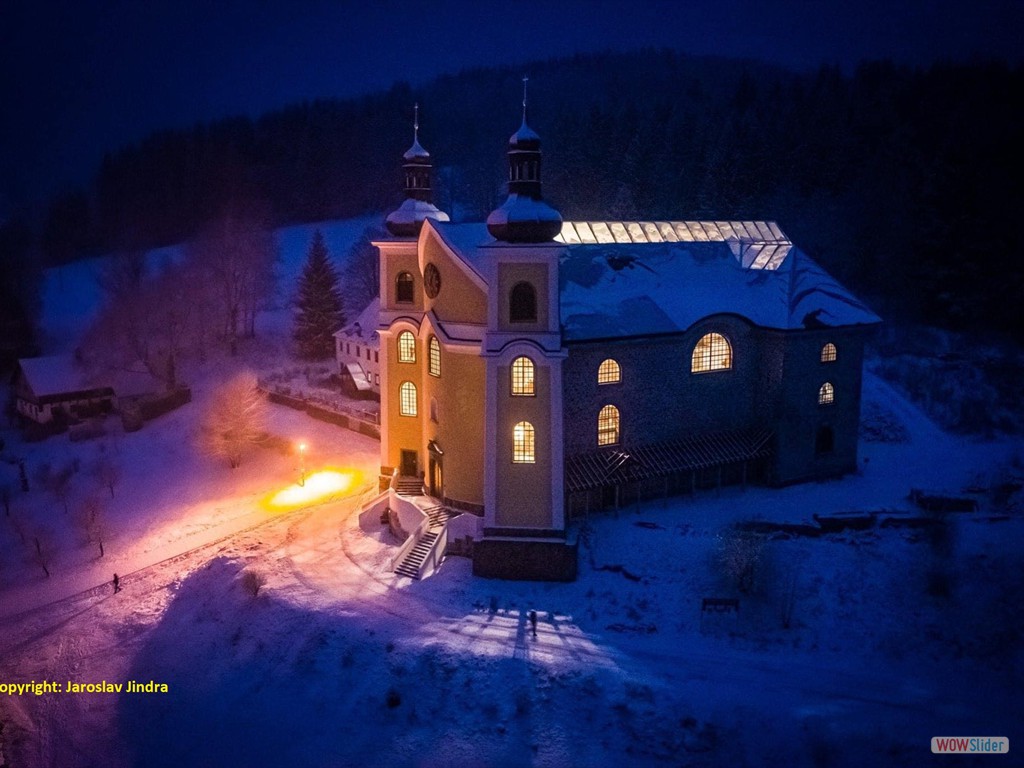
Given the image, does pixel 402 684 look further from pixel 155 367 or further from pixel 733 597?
pixel 155 367

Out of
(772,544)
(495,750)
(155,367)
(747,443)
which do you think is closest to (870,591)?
(772,544)

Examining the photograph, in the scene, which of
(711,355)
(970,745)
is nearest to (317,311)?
(711,355)

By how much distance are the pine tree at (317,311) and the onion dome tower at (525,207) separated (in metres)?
33.1

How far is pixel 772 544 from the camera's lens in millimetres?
26453

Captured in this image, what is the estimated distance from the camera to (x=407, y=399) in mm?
31672

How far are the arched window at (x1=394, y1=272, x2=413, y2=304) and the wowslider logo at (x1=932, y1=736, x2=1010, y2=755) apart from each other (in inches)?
897

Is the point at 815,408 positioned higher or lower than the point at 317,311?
lower

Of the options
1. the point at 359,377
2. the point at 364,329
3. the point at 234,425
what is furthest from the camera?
the point at 364,329

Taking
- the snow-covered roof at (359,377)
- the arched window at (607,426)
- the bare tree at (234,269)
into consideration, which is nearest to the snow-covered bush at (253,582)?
the arched window at (607,426)

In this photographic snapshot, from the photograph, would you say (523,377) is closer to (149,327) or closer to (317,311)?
(317,311)

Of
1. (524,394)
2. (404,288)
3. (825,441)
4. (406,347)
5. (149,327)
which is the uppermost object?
(404,288)

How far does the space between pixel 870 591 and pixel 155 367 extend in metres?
45.5

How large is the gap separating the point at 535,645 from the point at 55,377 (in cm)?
3821

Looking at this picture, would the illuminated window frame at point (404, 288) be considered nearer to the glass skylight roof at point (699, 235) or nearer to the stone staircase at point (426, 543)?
the glass skylight roof at point (699, 235)
